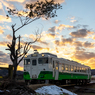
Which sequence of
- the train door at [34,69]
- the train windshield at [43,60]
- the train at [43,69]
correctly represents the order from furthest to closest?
the train door at [34,69] < the train windshield at [43,60] < the train at [43,69]

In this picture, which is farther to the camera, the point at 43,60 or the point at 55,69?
the point at 55,69

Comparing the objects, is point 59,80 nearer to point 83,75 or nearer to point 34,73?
point 34,73

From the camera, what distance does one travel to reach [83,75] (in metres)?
29.1

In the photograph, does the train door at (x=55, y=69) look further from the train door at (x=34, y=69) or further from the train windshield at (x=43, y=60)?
the train door at (x=34, y=69)

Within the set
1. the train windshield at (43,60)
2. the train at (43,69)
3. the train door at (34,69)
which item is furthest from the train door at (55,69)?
the train door at (34,69)

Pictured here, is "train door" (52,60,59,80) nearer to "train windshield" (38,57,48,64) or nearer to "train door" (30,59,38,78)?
"train windshield" (38,57,48,64)

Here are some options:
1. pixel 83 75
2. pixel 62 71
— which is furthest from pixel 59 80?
pixel 83 75

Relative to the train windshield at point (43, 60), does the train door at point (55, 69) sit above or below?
below

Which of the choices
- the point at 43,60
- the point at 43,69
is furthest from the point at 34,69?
the point at 43,60

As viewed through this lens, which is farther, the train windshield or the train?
the train windshield

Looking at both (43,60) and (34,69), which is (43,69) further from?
(34,69)

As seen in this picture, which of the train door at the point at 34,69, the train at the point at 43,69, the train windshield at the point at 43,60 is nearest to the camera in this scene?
the train at the point at 43,69

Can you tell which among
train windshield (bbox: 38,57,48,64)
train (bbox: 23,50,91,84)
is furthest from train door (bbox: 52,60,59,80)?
train windshield (bbox: 38,57,48,64)

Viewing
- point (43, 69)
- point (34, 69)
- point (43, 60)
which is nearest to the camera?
point (43, 69)
